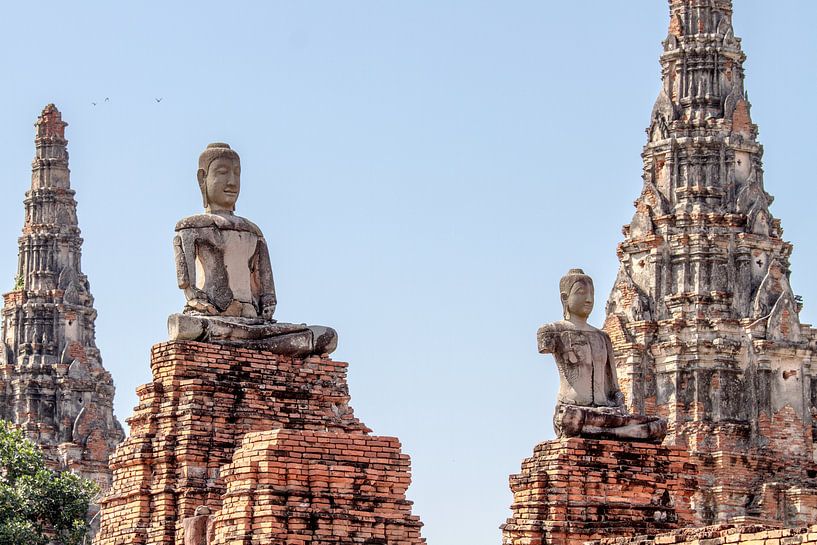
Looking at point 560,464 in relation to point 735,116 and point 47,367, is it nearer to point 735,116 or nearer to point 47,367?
point 735,116

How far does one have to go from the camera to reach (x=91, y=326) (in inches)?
3979

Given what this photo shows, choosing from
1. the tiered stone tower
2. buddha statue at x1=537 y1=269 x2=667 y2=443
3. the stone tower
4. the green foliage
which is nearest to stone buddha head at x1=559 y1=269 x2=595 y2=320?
buddha statue at x1=537 y1=269 x2=667 y2=443

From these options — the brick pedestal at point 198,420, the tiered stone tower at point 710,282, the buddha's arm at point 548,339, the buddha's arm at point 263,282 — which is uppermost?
the tiered stone tower at point 710,282

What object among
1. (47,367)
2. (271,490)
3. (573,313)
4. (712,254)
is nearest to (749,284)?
(712,254)

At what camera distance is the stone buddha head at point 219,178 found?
3042 cm

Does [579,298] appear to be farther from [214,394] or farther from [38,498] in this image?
[38,498]

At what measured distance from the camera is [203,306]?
2966 cm

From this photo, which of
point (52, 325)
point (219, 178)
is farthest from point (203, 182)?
point (52, 325)

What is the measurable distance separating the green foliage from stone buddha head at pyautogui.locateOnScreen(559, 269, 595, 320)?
33822mm

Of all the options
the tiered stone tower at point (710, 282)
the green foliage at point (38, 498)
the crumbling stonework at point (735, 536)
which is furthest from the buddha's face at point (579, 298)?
the tiered stone tower at point (710, 282)

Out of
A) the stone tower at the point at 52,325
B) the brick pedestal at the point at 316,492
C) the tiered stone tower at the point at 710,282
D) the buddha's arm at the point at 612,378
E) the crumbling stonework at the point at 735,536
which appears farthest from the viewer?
the stone tower at the point at 52,325

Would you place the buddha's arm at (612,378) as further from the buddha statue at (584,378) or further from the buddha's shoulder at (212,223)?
the buddha's shoulder at (212,223)

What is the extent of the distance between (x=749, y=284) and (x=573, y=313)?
49054mm

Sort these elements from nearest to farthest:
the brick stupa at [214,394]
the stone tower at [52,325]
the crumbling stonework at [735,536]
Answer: the crumbling stonework at [735,536], the brick stupa at [214,394], the stone tower at [52,325]
